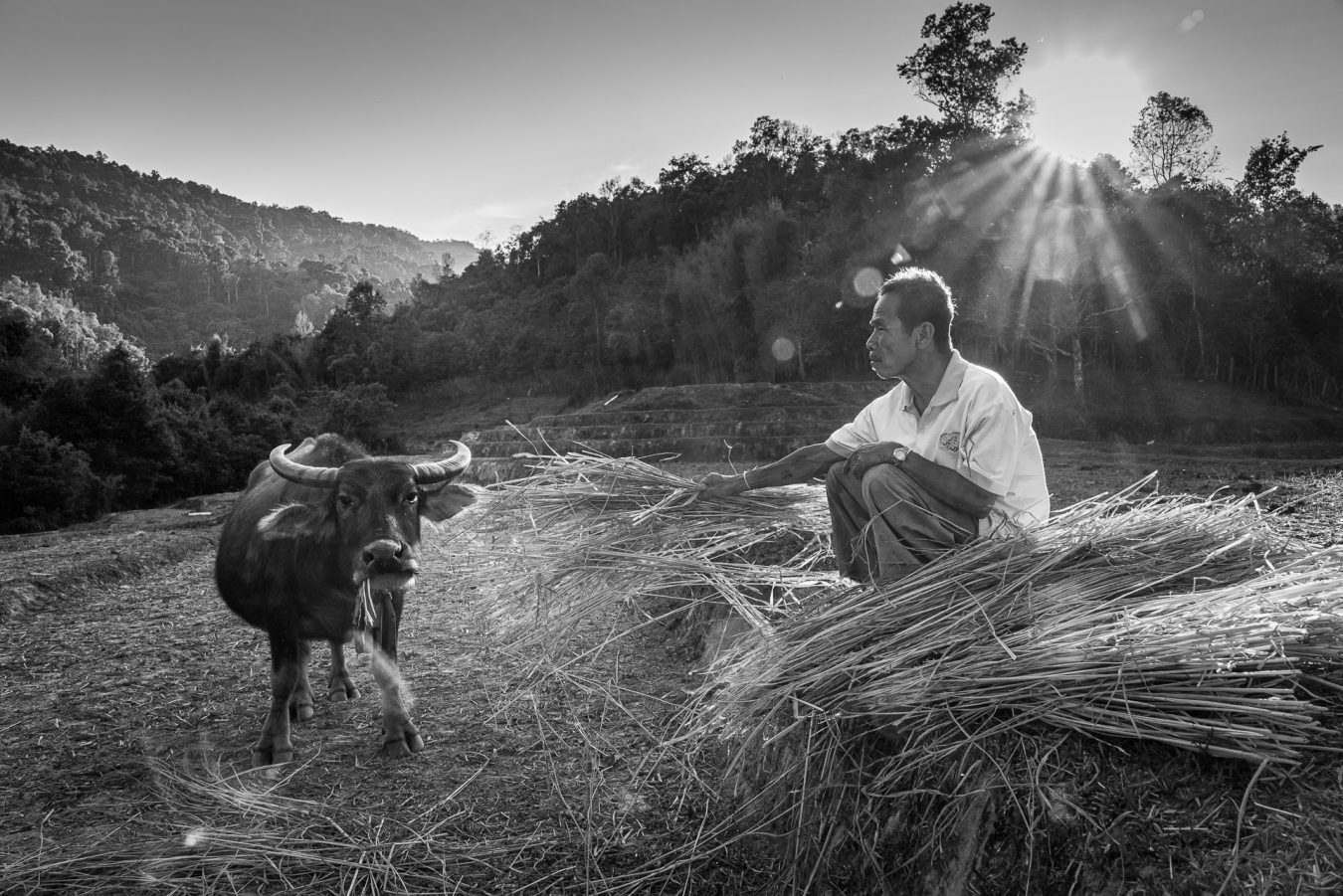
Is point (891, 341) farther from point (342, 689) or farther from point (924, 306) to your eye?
point (342, 689)

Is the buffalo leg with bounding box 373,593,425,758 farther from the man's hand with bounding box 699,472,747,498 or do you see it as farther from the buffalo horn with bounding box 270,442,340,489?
the man's hand with bounding box 699,472,747,498

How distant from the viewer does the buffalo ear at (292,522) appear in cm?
337

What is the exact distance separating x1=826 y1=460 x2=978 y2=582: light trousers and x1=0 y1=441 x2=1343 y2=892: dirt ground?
0.96 metres

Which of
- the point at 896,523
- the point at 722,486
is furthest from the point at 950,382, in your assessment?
the point at 722,486

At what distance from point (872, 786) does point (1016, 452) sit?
1.28m

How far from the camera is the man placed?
261cm

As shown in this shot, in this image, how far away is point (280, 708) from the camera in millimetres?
3395

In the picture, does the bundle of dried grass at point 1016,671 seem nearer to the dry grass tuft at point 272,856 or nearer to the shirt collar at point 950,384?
the shirt collar at point 950,384

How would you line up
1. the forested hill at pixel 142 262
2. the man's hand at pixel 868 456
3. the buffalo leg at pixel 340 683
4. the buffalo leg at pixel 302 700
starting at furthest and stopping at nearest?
the forested hill at pixel 142 262 → the buffalo leg at pixel 340 683 → the buffalo leg at pixel 302 700 → the man's hand at pixel 868 456

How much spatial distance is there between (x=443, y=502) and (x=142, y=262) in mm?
108579

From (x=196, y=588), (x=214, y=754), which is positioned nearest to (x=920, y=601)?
(x=214, y=754)

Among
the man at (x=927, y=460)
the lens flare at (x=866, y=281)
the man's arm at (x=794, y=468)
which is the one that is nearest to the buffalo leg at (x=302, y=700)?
the man's arm at (x=794, y=468)

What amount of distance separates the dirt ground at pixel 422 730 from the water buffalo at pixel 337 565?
0.75 ft

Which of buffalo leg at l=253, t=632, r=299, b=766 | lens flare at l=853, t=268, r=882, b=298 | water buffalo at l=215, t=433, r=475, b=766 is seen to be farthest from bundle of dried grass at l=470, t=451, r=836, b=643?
lens flare at l=853, t=268, r=882, b=298
